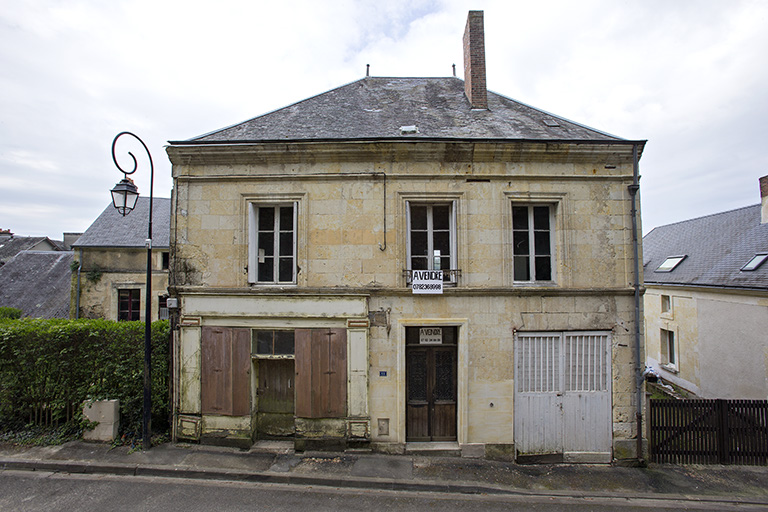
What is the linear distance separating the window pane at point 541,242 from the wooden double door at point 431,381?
248 centimetres

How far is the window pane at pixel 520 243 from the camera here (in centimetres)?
707

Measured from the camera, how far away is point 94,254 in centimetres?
1658

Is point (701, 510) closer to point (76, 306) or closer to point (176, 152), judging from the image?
point (176, 152)

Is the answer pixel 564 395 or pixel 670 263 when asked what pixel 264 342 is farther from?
pixel 670 263

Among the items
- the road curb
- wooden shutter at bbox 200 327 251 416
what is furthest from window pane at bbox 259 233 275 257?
the road curb

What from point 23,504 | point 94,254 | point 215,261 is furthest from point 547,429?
point 94,254

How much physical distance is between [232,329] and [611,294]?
7805mm

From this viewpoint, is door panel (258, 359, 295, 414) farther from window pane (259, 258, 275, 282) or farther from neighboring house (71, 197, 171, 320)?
neighboring house (71, 197, 171, 320)

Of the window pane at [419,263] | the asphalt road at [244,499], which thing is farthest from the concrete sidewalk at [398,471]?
the window pane at [419,263]

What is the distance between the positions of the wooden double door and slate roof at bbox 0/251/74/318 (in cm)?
1986

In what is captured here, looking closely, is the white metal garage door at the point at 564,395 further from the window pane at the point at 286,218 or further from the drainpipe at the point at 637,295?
the window pane at the point at 286,218

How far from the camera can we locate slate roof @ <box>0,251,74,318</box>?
58.7 ft

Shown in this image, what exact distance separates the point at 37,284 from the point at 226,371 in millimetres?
20613

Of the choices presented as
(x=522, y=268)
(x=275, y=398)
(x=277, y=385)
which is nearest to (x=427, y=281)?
(x=522, y=268)
